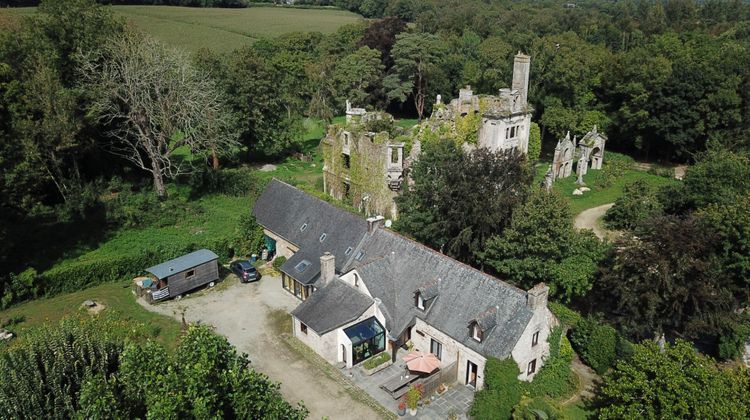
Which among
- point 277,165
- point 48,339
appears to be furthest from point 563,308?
point 277,165

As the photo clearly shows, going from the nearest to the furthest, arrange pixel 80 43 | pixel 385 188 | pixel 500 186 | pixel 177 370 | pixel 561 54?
pixel 177 370 → pixel 500 186 → pixel 385 188 → pixel 80 43 → pixel 561 54

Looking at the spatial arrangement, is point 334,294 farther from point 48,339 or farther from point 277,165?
point 277,165

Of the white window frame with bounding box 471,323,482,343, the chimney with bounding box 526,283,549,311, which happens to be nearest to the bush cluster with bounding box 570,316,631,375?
the chimney with bounding box 526,283,549,311

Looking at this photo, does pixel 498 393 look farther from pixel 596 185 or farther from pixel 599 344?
pixel 596 185

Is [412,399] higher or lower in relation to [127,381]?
lower

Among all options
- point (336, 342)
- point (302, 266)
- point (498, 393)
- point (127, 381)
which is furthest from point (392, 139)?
point (127, 381)

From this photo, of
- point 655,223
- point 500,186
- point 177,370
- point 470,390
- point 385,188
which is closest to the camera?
point 177,370

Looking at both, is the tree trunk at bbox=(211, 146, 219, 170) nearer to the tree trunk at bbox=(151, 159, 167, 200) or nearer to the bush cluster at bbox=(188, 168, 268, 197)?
the bush cluster at bbox=(188, 168, 268, 197)
